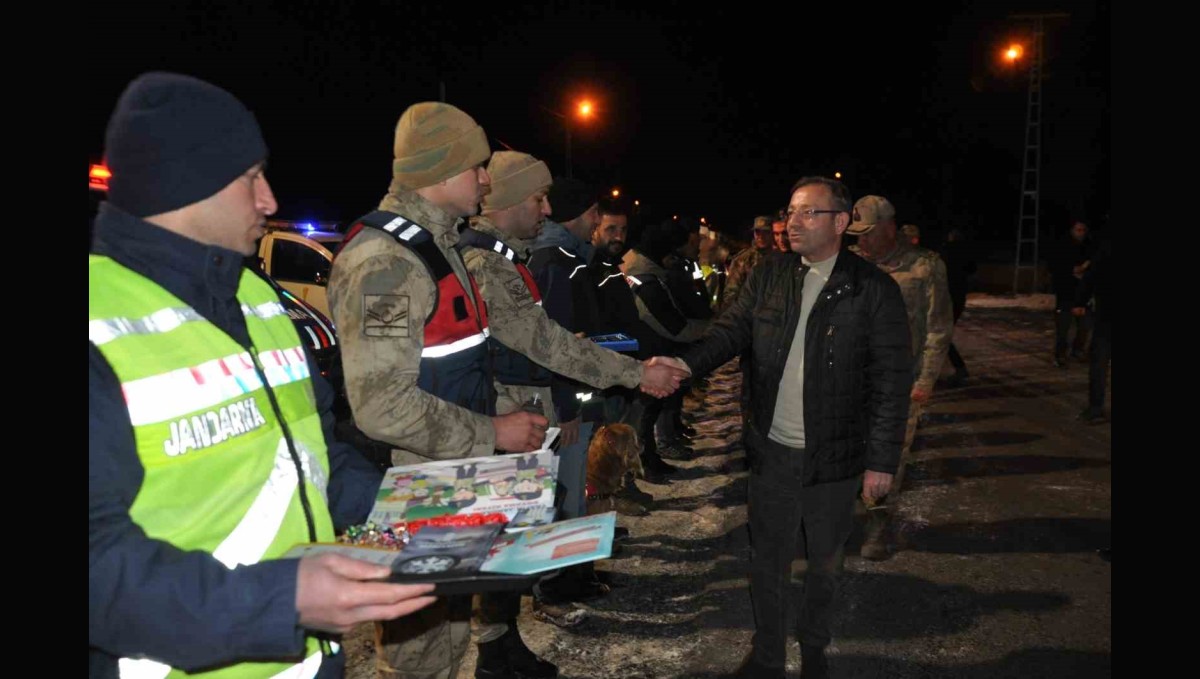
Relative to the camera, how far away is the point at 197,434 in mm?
1622

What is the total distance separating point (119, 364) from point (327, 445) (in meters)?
0.75

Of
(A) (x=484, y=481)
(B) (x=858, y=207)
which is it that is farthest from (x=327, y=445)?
(B) (x=858, y=207)

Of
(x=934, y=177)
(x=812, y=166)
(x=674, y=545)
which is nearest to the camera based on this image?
(x=674, y=545)

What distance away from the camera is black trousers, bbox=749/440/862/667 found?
13.4 feet

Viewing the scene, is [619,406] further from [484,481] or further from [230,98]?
[230,98]

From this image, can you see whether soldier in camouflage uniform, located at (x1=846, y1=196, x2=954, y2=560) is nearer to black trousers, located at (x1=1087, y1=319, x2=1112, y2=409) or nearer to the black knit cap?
the black knit cap

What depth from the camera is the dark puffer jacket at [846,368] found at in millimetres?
3988

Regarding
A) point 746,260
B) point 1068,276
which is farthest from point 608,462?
point 1068,276

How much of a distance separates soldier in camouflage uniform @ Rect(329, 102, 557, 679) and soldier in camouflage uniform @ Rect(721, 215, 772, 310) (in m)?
6.94

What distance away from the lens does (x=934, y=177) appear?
175ft

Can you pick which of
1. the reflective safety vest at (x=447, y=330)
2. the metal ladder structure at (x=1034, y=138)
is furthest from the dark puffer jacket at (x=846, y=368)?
the metal ladder structure at (x=1034, y=138)

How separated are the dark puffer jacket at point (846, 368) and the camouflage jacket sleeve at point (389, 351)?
5.84 ft

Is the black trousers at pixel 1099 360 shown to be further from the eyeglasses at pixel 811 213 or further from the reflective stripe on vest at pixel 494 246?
the reflective stripe on vest at pixel 494 246

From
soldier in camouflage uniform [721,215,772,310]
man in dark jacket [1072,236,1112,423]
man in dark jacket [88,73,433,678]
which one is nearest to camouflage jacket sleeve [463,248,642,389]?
man in dark jacket [88,73,433,678]
